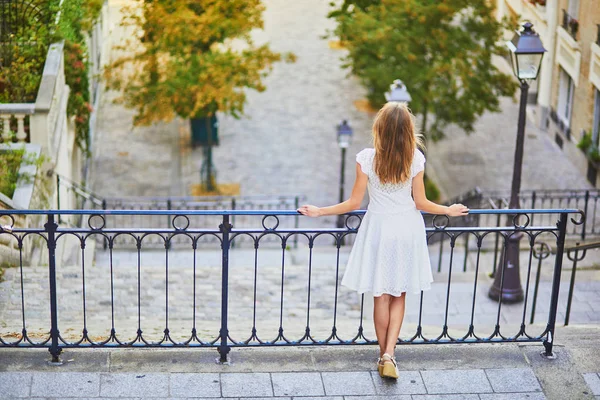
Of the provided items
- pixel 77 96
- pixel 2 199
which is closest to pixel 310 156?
pixel 77 96

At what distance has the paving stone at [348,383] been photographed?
24.2 ft

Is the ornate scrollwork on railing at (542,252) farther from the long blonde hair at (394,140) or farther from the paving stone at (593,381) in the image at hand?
Answer: the long blonde hair at (394,140)

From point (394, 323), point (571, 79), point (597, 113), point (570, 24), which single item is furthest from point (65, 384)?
point (571, 79)

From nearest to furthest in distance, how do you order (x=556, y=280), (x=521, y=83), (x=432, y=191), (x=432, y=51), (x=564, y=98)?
1. (x=556, y=280)
2. (x=521, y=83)
3. (x=432, y=51)
4. (x=432, y=191)
5. (x=564, y=98)

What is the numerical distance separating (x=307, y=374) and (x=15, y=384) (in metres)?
2.14

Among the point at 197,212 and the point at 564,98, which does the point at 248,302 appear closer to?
the point at 197,212

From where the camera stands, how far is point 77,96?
18.8m

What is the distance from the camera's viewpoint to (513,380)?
7.61m

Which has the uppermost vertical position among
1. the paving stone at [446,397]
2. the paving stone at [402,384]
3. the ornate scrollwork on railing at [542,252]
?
the paving stone at [402,384]

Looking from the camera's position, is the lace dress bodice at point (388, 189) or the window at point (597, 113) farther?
the window at point (597, 113)

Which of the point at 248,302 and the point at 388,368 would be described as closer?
the point at 388,368

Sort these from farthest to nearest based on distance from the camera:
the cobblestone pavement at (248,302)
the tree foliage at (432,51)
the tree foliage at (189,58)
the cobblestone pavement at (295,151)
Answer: the cobblestone pavement at (295,151) → the tree foliage at (432,51) → the tree foliage at (189,58) → the cobblestone pavement at (248,302)

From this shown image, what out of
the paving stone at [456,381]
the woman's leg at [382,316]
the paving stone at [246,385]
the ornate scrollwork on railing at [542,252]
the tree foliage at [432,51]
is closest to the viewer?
the paving stone at [246,385]

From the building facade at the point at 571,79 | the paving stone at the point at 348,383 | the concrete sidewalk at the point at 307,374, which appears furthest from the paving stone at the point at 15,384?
the building facade at the point at 571,79
